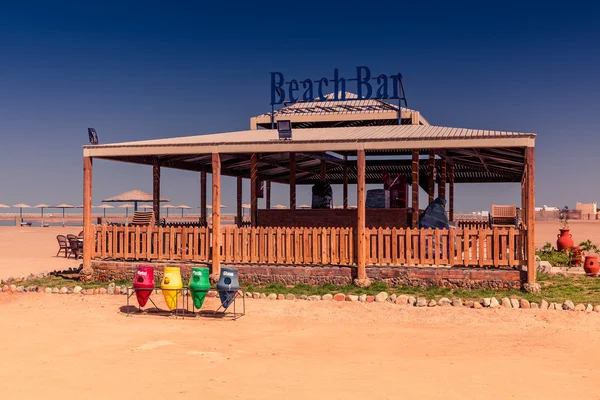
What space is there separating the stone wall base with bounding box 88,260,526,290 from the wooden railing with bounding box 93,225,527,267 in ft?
0.52

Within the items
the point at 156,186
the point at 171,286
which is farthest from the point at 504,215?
the point at 171,286

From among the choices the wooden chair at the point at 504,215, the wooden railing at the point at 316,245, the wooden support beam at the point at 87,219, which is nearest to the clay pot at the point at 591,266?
the wooden railing at the point at 316,245

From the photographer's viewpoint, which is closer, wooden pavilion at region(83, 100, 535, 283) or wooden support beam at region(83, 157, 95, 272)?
wooden pavilion at region(83, 100, 535, 283)

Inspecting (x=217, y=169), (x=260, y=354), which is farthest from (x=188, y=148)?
(x=260, y=354)

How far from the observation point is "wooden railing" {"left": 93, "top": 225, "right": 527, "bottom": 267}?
13109mm

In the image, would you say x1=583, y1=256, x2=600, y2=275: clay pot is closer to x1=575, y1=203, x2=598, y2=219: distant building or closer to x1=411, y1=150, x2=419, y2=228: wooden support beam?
x1=411, y1=150, x2=419, y2=228: wooden support beam

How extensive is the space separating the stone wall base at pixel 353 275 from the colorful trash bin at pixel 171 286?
3365mm

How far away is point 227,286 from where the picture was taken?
10.8 m

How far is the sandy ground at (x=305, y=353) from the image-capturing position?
6605 millimetres

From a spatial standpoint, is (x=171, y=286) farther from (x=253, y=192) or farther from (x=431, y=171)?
(x=431, y=171)

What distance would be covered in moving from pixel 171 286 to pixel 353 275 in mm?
4416

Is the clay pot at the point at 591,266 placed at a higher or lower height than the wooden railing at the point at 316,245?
lower

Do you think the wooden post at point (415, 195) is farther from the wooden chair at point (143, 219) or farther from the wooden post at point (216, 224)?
the wooden chair at point (143, 219)

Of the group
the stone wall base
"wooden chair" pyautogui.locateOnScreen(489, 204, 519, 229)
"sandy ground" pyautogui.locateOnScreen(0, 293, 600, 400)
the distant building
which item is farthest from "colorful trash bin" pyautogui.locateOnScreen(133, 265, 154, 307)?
the distant building
